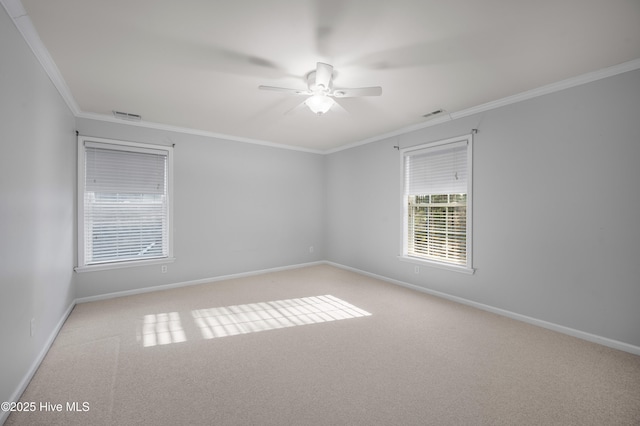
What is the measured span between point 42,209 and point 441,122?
4.68 meters

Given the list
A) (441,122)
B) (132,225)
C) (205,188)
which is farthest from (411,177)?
(132,225)

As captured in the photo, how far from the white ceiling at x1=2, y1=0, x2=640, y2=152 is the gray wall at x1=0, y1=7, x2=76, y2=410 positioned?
1.10 ft

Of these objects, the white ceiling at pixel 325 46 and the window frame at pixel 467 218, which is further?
the window frame at pixel 467 218

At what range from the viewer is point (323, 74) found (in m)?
2.45

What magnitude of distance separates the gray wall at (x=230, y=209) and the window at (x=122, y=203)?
0.14m

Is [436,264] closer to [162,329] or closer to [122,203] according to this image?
[162,329]

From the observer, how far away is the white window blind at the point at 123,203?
377 cm

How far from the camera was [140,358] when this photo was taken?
7.80 ft

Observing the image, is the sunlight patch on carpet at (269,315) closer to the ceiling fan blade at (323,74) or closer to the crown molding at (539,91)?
the ceiling fan blade at (323,74)

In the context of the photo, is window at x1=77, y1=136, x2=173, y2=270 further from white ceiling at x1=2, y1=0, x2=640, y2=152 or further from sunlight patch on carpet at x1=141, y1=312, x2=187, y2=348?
sunlight patch on carpet at x1=141, y1=312, x2=187, y2=348

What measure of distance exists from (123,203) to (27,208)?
2.04 meters

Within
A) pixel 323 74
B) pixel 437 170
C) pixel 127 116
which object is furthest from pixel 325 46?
pixel 127 116

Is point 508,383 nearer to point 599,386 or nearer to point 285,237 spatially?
point 599,386

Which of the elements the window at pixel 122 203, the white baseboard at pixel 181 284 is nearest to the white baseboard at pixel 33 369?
the white baseboard at pixel 181 284
